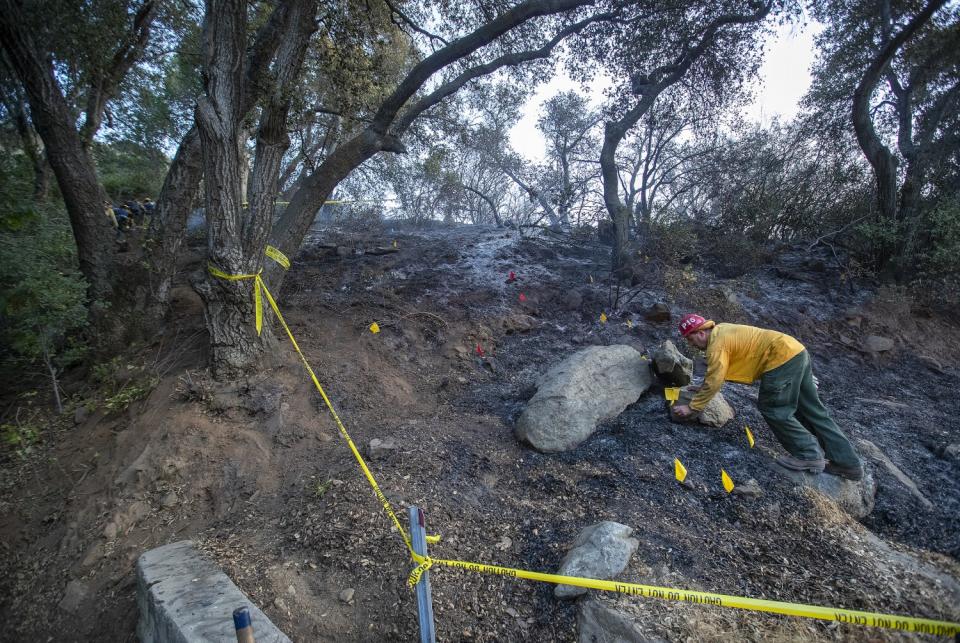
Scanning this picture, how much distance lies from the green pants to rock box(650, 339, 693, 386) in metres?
0.72

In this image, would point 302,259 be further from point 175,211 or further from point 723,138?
point 723,138

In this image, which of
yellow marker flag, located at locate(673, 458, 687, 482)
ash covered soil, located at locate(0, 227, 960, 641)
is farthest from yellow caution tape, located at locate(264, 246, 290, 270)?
yellow marker flag, located at locate(673, 458, 687, 482)

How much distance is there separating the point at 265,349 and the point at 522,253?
5.59m

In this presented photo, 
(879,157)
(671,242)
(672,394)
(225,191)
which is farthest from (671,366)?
(879,157)

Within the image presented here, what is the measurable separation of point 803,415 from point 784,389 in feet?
1.26

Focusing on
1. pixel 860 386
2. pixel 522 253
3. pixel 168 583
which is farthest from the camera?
pixel 522 253

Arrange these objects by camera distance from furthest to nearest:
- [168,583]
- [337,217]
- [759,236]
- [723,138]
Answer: [337,217] → [723,138] → [759,236] → [168,583]

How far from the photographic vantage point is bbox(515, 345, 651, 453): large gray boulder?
3.74m

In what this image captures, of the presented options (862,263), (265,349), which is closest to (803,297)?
(862,263)

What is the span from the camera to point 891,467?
344 centimetres

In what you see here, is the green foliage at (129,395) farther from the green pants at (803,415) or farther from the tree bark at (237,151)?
the green pants at (803,415)

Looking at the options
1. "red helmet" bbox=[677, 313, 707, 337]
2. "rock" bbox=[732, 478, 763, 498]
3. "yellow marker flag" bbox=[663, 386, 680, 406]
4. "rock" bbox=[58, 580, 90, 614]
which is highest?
"red helmet" bbox=[677, 313, 707, 337]

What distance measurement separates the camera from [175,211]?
543cm

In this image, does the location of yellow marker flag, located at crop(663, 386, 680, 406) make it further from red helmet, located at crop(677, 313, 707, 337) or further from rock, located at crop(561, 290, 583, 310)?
rock, located at crop(561, 290, 583, 310)
